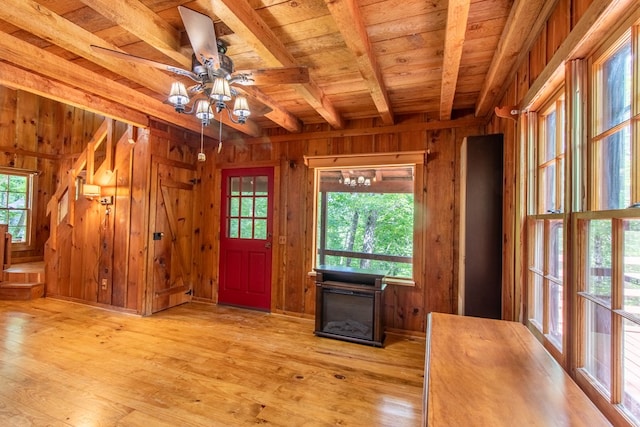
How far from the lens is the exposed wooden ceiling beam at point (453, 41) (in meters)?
1.52

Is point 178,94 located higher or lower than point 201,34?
lower

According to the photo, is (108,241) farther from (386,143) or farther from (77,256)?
(386,143)

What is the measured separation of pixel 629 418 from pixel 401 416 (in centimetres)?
138

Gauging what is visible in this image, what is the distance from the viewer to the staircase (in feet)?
14.9

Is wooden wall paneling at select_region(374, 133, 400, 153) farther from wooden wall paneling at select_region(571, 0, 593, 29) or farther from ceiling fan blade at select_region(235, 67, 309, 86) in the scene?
wooden wall paneling at select_region(571, 0, 593, 29)

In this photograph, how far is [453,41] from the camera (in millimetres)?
1811

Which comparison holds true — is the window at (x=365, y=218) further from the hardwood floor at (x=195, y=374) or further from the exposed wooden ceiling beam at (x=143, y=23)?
the exposed wooden ceiling beam at (x=143, y=23)

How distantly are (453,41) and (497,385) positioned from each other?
1853mm

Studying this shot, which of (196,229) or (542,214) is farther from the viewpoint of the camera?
(196,229)

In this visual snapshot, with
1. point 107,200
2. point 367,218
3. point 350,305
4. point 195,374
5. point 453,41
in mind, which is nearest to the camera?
point 453,41

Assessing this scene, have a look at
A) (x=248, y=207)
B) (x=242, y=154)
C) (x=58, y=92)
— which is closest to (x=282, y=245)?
(x=248, y=207)

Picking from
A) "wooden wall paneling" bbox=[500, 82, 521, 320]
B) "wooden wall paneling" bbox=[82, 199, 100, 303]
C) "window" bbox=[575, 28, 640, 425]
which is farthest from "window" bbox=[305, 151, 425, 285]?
"wooden wall paneling" bbox=[82, 199, 100, 303]

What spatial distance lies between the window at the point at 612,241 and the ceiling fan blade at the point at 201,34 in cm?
188

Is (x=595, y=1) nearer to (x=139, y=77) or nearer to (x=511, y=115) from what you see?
(x=511, y=115)
